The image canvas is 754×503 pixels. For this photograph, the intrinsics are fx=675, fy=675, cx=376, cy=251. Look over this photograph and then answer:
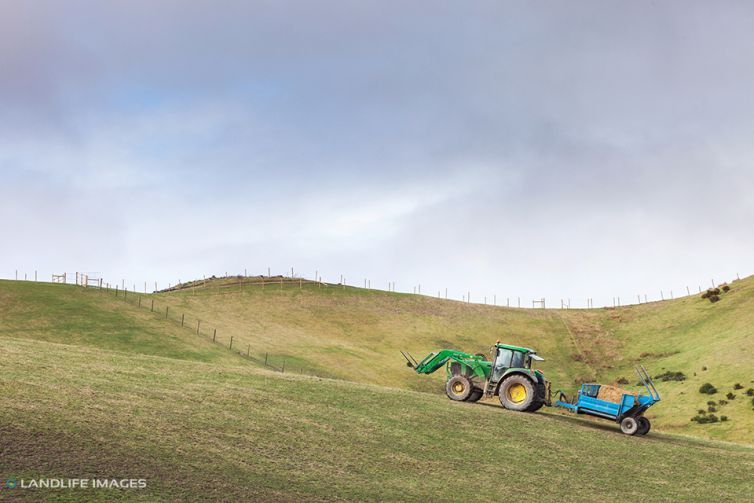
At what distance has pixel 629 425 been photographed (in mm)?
32781

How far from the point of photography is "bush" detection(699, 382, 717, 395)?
192ft

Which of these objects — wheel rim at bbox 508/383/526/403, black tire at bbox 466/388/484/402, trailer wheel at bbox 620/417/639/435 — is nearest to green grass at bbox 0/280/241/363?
black tire at bbox 466/388/484/402

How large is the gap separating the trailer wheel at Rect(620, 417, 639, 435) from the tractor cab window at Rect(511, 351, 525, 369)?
5506 millimetres

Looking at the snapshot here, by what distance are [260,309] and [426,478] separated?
6928 centimetres

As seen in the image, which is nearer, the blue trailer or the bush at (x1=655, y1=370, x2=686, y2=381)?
the blue trailer

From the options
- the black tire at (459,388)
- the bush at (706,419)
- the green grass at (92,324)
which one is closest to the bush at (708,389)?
the bush at (706,419)

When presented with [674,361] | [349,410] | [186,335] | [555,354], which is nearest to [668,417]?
[674,361]

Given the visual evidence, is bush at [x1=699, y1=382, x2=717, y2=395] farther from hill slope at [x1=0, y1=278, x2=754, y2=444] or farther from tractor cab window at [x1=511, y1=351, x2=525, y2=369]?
tractor cab window at [x1=511, y1=351, x2=525, y2=369]

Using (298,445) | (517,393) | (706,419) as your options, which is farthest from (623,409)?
(706,419)

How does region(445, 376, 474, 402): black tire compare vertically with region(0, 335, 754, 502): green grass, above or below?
above

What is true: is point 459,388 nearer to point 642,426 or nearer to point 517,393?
point 517,393

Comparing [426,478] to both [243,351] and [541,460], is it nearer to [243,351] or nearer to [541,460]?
[541,460]

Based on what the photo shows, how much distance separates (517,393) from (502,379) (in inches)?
41.5

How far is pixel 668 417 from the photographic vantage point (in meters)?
56.5
